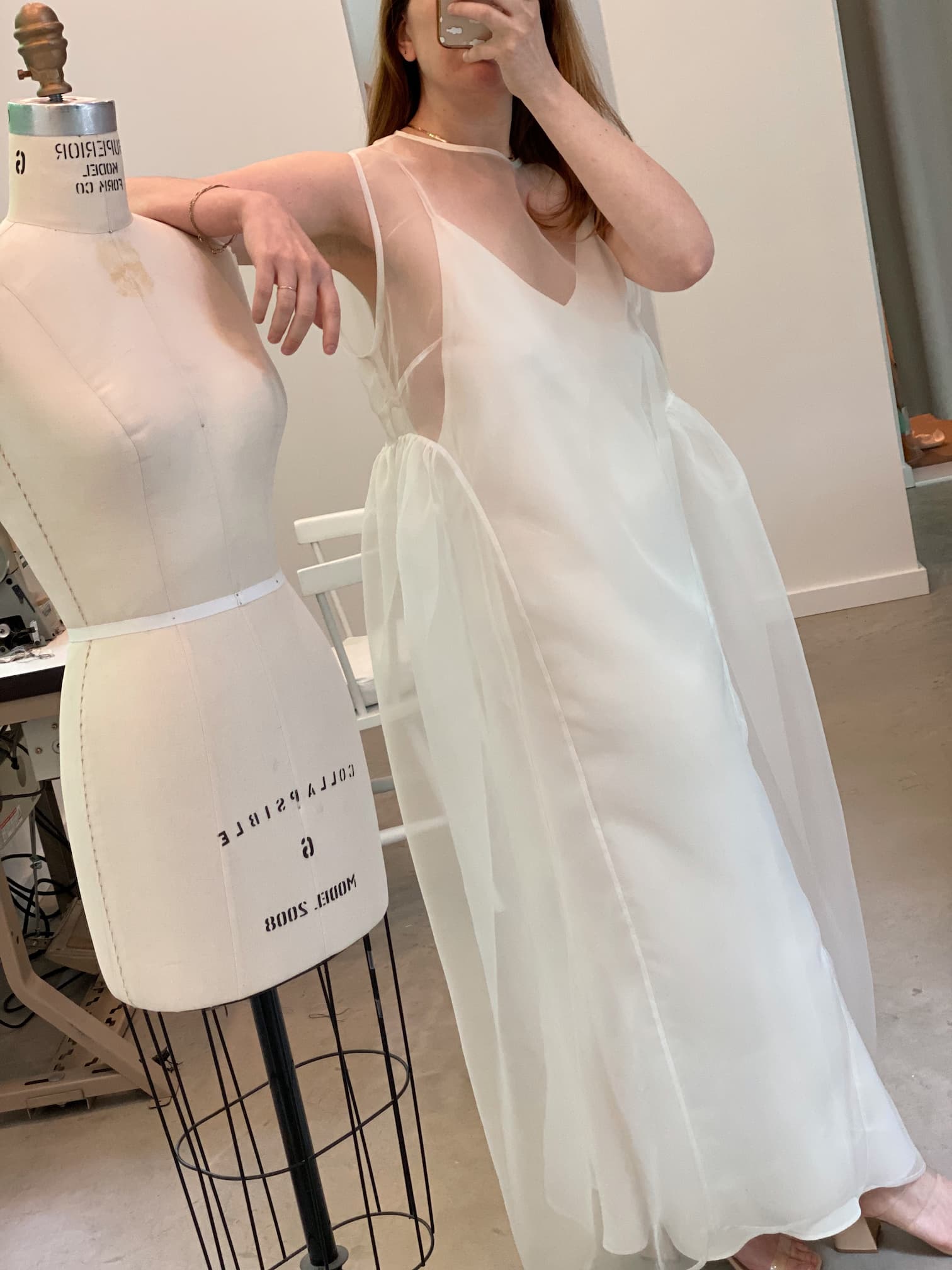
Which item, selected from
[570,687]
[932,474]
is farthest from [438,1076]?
[932,474]

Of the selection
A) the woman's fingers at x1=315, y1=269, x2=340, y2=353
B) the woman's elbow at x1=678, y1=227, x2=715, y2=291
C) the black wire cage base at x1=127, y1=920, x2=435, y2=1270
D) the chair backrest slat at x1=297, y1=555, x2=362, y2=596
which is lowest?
the black wire cage base at x1=127, y1=920, x2=435, y2=1270

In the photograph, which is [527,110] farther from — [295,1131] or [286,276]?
[295,1131]

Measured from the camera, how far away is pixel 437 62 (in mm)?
1159

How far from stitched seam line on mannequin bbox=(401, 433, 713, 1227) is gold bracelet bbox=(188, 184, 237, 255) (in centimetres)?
31

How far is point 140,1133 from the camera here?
199 centimetres

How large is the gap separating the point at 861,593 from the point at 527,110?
105 inches

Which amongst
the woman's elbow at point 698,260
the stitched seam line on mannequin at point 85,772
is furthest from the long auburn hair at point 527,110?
the stitched seam line on mannequin at point 85,772

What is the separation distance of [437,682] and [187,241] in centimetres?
51

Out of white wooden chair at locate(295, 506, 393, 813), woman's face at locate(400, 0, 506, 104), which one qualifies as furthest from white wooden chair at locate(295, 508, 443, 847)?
woman's face at locate(400, 0, 506, 104)

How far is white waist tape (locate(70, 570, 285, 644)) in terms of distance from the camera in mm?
872

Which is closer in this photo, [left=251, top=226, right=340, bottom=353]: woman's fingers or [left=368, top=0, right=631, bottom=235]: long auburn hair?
[left=251, top=226, right=340, bottom=353]: woman's fingers

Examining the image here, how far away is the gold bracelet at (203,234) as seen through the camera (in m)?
0.92

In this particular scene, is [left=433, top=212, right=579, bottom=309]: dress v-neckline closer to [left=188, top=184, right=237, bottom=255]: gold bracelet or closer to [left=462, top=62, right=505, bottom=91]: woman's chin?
[left=462, top=62, right=505, bottom=91]: woman's chin

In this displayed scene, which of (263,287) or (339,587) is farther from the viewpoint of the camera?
(339,587)
